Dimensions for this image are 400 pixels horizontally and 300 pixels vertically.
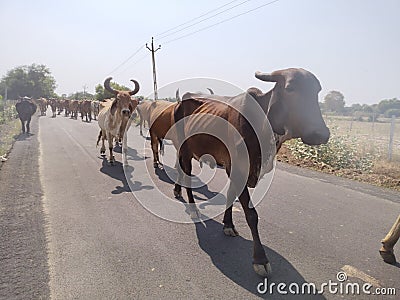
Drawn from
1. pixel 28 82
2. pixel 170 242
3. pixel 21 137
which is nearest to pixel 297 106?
pixel 170 242

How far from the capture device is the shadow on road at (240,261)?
3.50m

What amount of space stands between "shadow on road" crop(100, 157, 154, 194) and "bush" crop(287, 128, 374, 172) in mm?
5520

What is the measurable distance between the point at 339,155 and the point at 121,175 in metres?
6.36

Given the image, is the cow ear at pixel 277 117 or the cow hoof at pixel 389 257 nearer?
the cow ear at pixel 277 117

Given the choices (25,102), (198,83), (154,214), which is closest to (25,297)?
(154,214)

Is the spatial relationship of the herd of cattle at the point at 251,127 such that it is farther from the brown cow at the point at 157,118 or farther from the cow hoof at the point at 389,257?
the brown cow at the point at 157,118

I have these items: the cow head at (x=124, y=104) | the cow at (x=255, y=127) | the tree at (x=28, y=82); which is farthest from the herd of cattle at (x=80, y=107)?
the tree at (x=28, y=82)

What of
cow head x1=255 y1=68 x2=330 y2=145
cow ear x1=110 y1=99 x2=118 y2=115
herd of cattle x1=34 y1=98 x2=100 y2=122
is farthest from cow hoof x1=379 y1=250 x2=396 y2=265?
herd of cattle x1=34 y1=98 x2=100 y2=122

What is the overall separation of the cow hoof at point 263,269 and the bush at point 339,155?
658cm

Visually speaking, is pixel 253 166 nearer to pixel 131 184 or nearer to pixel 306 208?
pixel 306 208

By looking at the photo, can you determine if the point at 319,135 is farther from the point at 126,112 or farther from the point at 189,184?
the point at 126,112

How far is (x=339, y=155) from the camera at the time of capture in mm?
10172

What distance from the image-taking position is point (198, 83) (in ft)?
16.8

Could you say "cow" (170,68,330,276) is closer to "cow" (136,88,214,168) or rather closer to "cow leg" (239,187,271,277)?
"cow leg" (239,187,271,277)
